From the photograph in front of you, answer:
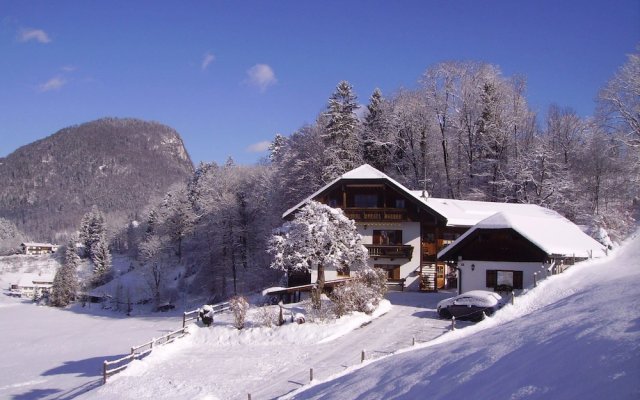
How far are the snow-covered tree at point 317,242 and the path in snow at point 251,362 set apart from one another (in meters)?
6.00

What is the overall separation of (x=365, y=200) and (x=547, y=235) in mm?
14153

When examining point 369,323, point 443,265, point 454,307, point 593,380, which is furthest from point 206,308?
point 593,380

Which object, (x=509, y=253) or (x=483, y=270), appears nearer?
(x=509, y=253)

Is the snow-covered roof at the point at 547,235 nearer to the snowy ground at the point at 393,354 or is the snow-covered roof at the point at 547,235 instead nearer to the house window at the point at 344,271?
the snowy ground at the point at 393,354

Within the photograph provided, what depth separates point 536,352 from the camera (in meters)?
10.4

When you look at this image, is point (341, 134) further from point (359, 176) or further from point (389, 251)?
point (389, 251)

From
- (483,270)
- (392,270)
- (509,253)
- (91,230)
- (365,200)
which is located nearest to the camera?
(509,253)

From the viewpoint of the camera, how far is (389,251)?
3922 centimetres

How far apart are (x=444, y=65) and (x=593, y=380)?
48.8 m

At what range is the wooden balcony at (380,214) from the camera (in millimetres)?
40219

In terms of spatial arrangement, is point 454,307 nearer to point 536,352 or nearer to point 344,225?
point 344,225

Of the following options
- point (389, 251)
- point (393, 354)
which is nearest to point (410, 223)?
point (389, 251)

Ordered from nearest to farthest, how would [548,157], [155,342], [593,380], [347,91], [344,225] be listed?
[593,380]
[155,342]
[344,225]
[548,157]
[347,91]

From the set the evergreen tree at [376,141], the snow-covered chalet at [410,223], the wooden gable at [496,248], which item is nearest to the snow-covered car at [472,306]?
the wooden gable at [496,248]
